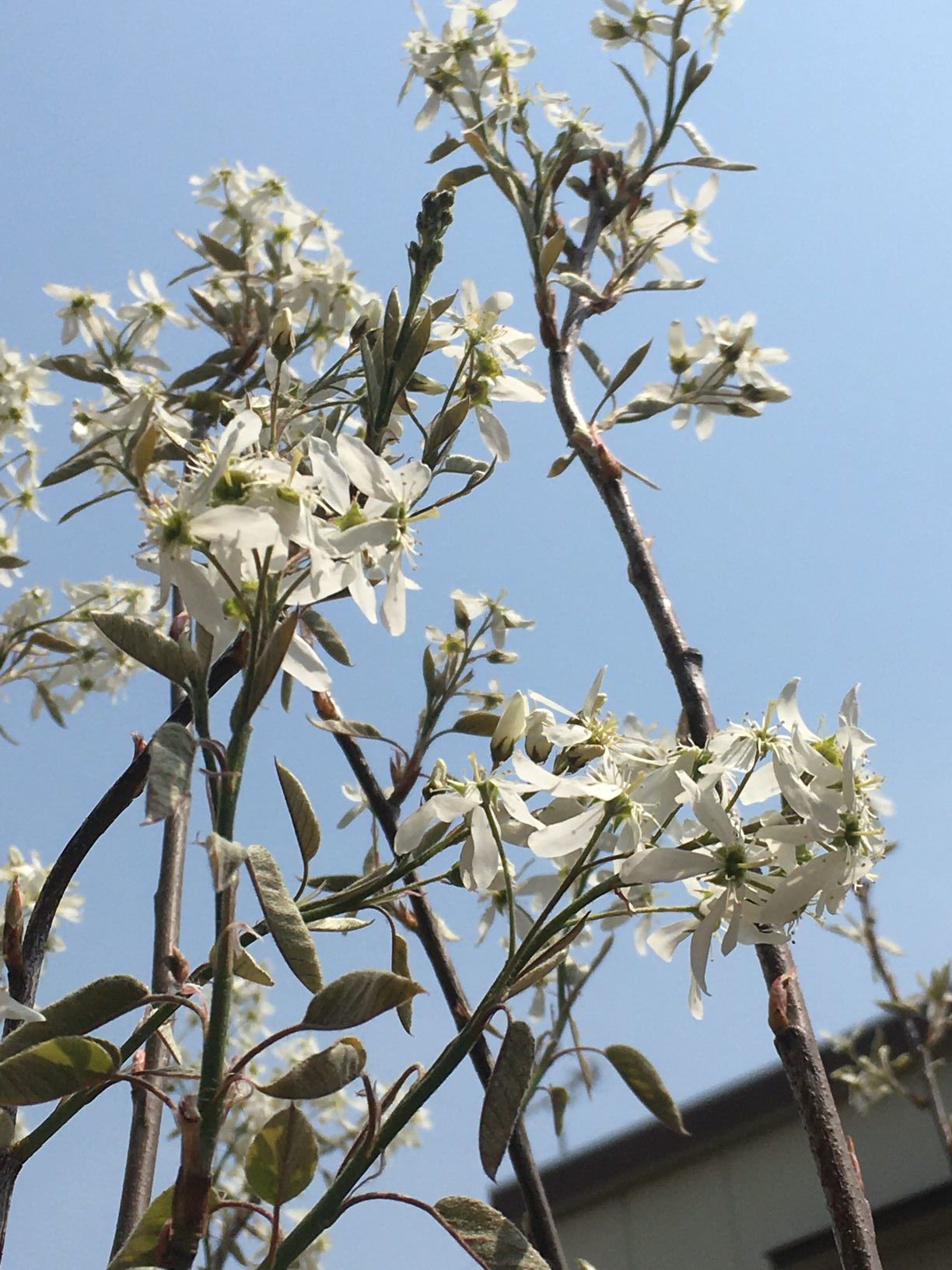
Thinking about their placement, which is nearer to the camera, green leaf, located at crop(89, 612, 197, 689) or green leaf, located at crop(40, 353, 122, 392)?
green leaf, located at crop(89, 612, 197, 689)

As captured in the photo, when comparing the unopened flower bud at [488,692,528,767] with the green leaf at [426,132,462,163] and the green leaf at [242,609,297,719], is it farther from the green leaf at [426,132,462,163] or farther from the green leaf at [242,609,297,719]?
the green leaf at [426,132,462,163]

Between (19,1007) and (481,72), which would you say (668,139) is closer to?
(481,72)

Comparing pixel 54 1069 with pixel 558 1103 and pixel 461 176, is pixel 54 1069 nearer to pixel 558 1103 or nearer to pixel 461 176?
pixel 558 1103

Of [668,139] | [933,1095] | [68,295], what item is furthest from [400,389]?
[933,1095]

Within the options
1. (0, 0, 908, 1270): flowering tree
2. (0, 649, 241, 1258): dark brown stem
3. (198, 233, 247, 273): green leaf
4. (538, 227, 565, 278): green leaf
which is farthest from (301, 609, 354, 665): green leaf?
(198, 233, 247, 273): green leaf

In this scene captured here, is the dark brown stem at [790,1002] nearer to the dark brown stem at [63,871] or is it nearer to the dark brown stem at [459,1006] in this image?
the dark brown stem at [459,1006]

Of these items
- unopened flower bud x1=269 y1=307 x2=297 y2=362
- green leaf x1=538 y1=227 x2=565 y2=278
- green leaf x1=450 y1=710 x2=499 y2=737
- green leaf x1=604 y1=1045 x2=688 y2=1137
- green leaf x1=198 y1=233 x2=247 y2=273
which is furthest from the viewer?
green leaf x1=198 y1=233 x2=247 y2=273

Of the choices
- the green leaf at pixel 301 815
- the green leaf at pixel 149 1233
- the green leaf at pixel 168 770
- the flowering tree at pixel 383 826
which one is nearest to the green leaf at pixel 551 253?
the flowering tree at pixel 383 826
